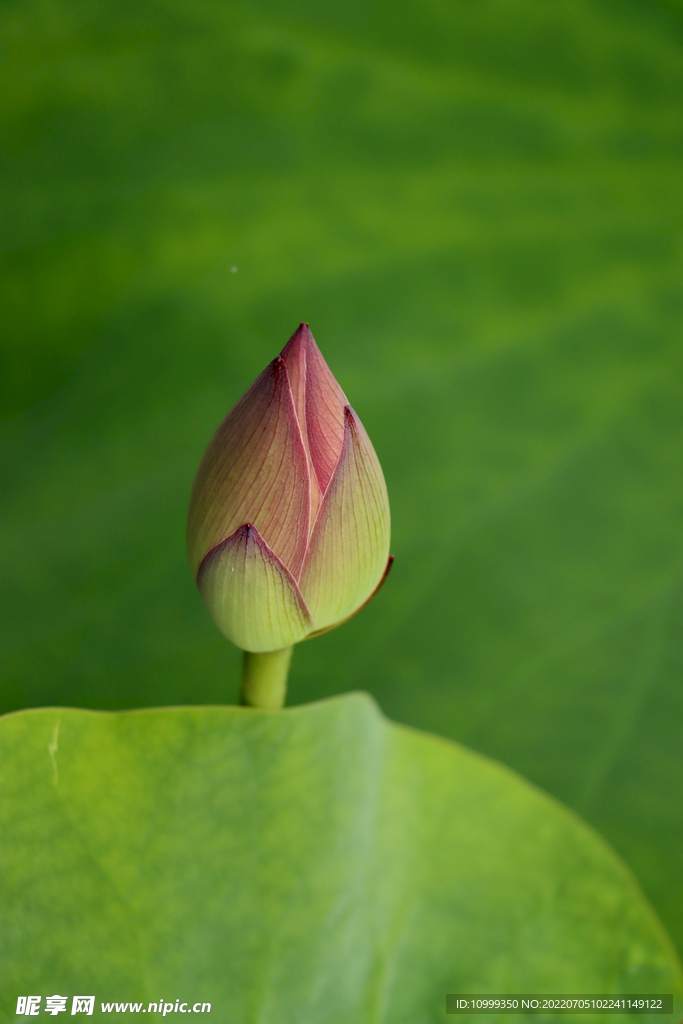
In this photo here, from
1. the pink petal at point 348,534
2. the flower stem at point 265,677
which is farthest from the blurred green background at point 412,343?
the pink petal at point 348,534

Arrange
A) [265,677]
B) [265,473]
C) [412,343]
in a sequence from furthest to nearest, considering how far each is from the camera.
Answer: [412,343]
[265,677]
[265,473]

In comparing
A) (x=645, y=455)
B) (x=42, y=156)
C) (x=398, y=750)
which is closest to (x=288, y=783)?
(x=398, y=750)

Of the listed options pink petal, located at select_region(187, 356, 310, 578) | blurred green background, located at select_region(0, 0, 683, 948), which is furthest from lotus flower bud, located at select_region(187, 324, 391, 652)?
blurred green background, located at select_region(0, 0, 683, 948)

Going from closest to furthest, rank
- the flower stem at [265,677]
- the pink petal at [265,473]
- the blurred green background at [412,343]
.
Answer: the pink petal at [265,473], the flower stem at [265,677], the blurred green background at [412,343]

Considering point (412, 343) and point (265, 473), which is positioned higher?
point (412, 343)

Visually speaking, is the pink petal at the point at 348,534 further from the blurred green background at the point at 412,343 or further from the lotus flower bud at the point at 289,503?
the blurred green background at the point at 412,343

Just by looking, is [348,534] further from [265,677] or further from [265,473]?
[265,677]

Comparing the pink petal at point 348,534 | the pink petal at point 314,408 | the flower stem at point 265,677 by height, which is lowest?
the flower stem at point 265,677

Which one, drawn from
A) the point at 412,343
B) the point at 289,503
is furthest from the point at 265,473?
the point at 412,343
